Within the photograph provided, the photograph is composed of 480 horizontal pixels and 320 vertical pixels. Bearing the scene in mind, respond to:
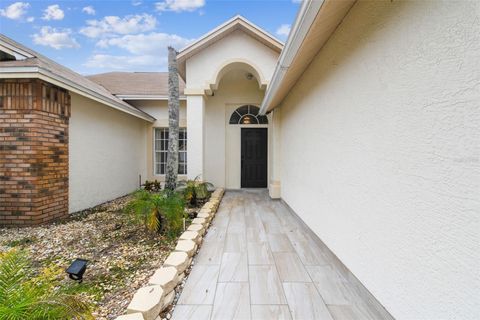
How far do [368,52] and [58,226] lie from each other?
5.28 metres

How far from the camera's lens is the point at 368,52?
6.59 ft

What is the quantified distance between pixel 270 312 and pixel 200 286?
2.42 ft

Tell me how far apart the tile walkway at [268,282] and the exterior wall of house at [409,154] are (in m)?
0.26

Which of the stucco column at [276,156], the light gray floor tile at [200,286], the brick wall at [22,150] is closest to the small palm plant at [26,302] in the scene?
the light gray floor tile at [200,286]

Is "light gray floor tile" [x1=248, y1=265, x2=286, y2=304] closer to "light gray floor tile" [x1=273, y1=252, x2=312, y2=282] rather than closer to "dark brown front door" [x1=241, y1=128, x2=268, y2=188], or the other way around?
"light gray floor tile" [x1=273, y1=252, x2=312, y2=282]

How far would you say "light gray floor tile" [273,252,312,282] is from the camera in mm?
2408

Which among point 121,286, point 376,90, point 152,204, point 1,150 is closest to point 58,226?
point 1,150

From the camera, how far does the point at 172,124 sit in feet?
18.2

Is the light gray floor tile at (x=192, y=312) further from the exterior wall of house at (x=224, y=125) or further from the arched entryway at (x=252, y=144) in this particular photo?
the arched entryway at (x=252, y=144)

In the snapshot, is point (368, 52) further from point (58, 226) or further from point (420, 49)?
point (58, 226)

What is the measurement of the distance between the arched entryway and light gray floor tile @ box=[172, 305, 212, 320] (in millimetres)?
6460

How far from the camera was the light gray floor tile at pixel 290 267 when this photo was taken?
2.41 m

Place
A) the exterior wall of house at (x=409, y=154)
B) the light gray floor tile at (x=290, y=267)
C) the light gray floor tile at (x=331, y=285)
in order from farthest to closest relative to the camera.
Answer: the light gray floor tile at (x=290, y=267) → the light gray floor tile at (x=331, y=285) → the exterior wall of house at (x=409, y=154)

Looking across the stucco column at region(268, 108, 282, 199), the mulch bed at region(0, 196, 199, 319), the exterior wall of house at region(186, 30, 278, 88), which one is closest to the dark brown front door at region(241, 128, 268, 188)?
the stucco column at region(268, 108, 282, 199)
